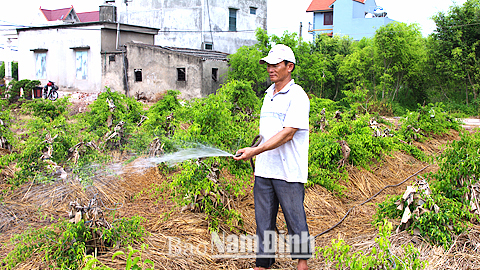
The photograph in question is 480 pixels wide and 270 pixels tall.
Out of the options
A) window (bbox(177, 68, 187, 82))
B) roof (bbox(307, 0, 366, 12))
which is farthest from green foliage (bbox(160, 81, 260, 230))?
roof (bbox(307, 0, 366, 12))

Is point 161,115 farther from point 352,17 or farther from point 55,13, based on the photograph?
point 55,13

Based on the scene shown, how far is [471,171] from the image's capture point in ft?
13.6

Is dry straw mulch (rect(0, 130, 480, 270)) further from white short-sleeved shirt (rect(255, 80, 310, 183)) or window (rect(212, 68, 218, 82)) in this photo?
window (rect(212, 68, 218, 82))

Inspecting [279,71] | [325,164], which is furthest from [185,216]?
[325,164]

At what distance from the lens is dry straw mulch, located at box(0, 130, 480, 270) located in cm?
345

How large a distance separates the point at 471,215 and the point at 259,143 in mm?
2291

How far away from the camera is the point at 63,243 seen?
3074mm

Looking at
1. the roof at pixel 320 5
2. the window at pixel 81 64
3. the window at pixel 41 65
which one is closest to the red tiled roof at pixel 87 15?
the window at pixel 41 65

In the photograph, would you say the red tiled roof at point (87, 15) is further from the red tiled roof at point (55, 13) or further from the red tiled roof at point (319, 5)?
the red tiled roof at point (319, 5)

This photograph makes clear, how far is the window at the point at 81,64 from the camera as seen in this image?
21.1 m

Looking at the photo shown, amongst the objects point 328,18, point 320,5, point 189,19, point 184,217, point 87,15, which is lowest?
point 184,217

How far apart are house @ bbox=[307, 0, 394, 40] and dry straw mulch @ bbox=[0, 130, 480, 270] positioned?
95.2ft

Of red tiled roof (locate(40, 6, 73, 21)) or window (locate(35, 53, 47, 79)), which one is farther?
red tiled roof (locate(40, 6, 73, 21))

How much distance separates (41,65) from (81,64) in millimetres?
3563
